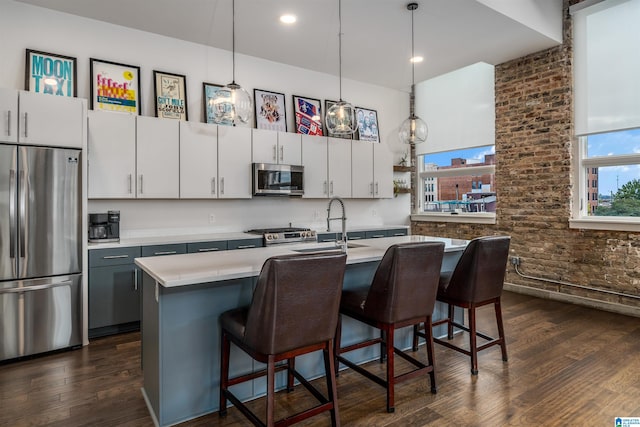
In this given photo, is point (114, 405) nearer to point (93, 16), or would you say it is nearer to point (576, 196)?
point (93, 16)

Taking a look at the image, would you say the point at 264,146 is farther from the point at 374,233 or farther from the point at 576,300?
the point at 576,300

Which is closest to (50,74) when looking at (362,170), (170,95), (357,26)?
(170,95)

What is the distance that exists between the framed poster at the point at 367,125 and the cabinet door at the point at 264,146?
1587 mm

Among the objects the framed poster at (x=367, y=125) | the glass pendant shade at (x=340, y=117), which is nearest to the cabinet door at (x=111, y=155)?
the glass pendant shade at (x=340, y=117)

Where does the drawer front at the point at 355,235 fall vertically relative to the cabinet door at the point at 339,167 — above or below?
below

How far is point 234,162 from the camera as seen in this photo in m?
4.53

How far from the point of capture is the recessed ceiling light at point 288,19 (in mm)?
3881

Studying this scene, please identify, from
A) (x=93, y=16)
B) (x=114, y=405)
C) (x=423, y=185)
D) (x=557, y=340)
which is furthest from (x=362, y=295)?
(x=423, y=185)

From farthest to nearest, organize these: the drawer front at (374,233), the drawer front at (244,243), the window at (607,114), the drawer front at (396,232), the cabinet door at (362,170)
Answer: the drawer front at (396,232), the cabinet door at (362,170), the drawer front at (374,233), the drawer front at (244,243), the window at (607,114)

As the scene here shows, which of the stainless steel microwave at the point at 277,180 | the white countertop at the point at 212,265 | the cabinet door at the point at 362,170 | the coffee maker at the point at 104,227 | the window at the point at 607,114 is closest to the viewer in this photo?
the white countertop at the point at 212,265

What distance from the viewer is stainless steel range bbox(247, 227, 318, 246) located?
439cm

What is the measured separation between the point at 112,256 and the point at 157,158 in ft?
3.64

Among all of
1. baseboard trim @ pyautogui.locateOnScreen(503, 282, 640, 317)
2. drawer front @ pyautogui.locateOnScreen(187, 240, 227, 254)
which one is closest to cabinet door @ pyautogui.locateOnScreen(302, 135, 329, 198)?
drawer front @ pyautogui.locateOnScreen(187, 240, 227, 254)

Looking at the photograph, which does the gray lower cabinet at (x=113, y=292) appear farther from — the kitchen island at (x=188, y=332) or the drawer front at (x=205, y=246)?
the kitchen island at (x=188, y=332)
